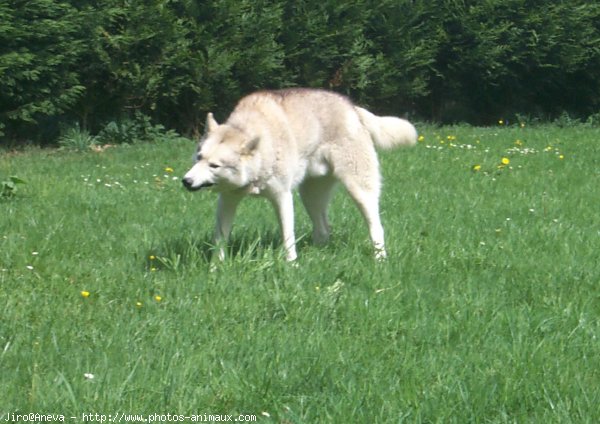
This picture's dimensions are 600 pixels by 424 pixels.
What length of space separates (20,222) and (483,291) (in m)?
3.38

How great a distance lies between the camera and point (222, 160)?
590cm

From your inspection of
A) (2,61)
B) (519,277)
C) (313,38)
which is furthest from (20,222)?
(313,38)

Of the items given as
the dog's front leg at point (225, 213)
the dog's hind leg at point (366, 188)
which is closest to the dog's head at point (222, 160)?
the dog's front leg at point (225, 213)

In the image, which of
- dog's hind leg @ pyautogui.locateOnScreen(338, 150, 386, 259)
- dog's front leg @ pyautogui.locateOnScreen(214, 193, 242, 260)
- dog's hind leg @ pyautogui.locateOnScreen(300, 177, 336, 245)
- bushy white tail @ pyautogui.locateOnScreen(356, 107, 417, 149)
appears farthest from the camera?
bushy white tail @ pyautogui.locateOnScreen(356, 107, 417, 149)

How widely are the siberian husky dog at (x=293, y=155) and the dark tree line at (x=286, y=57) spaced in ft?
20.4

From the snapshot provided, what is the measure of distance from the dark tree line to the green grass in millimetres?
4479

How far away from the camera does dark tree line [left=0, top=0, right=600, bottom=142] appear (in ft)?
41.7

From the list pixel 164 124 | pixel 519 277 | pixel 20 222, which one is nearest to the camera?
pixel 519 277

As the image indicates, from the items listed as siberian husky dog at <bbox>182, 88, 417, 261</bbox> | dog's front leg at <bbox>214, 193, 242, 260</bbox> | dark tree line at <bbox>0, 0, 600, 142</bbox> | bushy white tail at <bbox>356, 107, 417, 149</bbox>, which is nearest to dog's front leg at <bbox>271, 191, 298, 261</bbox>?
siberian husky dog at <bbox>182, 88, 417, 261</bbox>

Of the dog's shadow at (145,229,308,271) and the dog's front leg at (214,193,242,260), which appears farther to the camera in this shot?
the dog's front leg at (214,193,242,260)

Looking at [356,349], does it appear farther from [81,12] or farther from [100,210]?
[81,12]

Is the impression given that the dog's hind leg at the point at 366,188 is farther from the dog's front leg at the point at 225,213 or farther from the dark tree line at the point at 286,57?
the dark tree line at the point at 286,57

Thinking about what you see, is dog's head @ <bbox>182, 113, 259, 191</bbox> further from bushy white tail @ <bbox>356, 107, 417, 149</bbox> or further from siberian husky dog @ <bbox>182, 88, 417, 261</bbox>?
bushy white tail @ <bbox>356, 107, 417, 149</bbox>

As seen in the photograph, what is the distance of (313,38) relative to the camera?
1536cm
